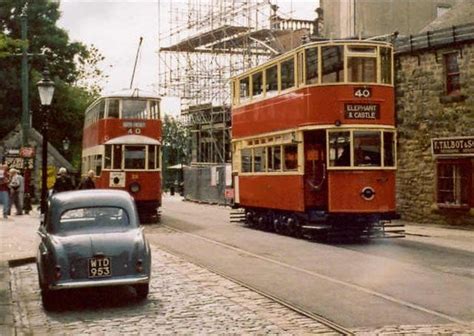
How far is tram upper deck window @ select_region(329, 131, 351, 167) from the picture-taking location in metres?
20.0

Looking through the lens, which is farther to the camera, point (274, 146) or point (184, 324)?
point (274, 146)

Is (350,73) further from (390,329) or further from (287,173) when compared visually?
(390,329)

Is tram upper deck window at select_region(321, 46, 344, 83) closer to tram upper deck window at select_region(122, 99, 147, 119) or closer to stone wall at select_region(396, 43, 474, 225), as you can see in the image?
stone wall at select_region(396, 43, 474, 225)

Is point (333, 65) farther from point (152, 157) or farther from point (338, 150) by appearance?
point (152, 157)

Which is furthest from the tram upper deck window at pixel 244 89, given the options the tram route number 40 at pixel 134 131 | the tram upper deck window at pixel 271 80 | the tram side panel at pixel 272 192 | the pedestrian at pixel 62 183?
the pedestrian at pixel 62 183

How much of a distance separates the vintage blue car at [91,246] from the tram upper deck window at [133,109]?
1660 centimetres

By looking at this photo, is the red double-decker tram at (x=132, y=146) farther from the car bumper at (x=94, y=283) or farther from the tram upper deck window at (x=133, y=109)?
the car bumper at (x=94, y=283)

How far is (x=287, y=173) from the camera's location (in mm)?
21844

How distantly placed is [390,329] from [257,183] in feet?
50.8

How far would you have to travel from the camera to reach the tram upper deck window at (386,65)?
20688 millimetres

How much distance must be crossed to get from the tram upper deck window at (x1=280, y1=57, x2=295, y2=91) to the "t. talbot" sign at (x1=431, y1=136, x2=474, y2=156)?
24.2 feet

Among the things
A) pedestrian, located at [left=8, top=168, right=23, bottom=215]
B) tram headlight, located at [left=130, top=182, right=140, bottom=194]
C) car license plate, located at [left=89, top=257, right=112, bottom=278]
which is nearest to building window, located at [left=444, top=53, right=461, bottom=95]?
tram headlight, located at [left=130, top=182, right=140, bottom=194]

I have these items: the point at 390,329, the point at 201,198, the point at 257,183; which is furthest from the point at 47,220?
the point at 201,198

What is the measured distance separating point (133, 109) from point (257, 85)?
19.3ft
